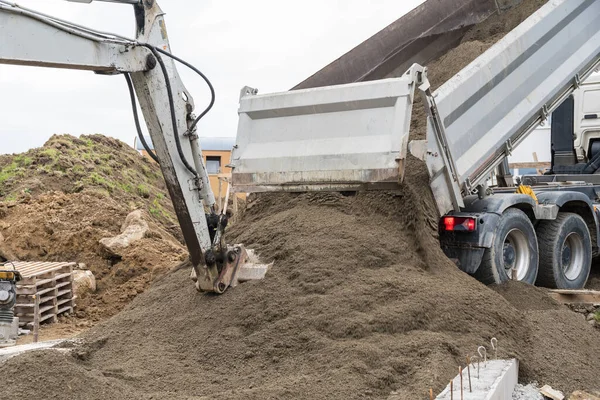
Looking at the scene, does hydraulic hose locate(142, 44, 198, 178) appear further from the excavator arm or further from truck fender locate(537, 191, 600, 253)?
truck fender locate(537, 191, 600, 253)

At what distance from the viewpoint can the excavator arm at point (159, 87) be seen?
4539mm

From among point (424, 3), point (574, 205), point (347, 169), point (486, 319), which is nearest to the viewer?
point (486, 319)

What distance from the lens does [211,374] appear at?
4957 millimetres

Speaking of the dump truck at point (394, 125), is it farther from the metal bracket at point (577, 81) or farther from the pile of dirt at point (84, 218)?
the pile of dirt at point (84, 218)

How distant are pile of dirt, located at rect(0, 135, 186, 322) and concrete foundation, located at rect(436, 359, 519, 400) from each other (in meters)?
6.11

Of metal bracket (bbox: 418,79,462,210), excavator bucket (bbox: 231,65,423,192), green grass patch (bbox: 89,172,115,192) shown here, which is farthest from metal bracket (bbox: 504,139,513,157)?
green grass patch (bbox: 89,172,115,192)

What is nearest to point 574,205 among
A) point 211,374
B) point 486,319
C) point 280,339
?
point 486,319

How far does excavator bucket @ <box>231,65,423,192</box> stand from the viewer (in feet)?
20.3

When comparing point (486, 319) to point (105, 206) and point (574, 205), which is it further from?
point (105, 206)

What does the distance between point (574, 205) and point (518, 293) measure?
2.10 metres

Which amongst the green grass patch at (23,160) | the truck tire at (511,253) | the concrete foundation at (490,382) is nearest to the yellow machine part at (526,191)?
the truck tire at (511,253)

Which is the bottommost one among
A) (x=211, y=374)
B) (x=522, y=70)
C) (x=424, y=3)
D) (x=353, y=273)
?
(x=211, y=374)

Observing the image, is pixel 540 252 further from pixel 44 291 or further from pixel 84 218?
pixel 84 218

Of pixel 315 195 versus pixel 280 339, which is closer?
pixel 280 339
